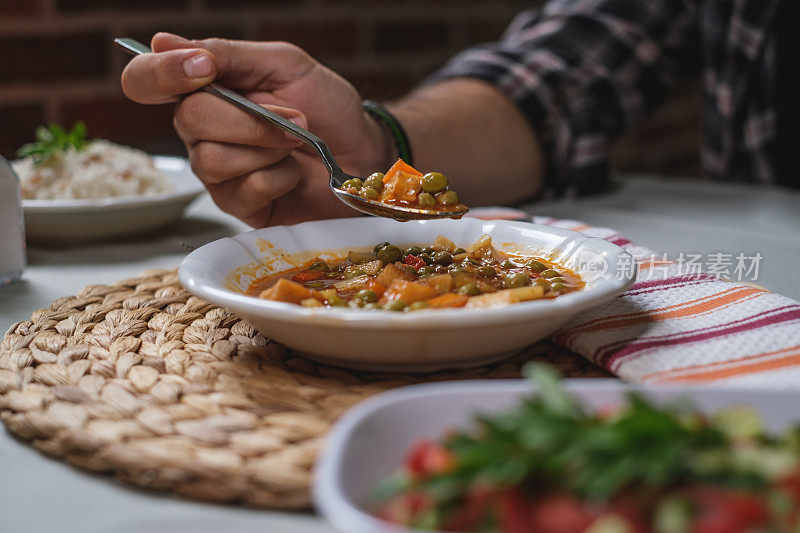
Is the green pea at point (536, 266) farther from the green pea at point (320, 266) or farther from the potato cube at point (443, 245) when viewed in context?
the green pea at point (320, 266)

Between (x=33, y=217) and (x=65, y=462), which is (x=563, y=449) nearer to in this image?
(x=65, y=462)

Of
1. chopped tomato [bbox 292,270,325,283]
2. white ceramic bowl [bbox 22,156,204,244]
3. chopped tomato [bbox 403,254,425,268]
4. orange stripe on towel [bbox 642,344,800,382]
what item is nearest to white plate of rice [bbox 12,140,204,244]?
white ceramic bowl [bbox 22,156,204,244]

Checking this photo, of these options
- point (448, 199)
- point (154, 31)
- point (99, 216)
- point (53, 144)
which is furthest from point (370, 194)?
point (154, 31)

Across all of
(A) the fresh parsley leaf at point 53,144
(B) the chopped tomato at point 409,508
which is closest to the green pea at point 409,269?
(B) the chopped tomato at point 409,508

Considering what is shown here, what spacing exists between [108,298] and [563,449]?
1.20 m

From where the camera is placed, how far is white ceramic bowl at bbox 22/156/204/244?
2.01m

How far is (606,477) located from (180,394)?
695 millimetres

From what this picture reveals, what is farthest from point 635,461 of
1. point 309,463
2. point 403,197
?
point 403,197

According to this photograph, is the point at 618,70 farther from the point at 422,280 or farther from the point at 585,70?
the point at 422,280

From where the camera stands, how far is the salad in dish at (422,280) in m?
1.24

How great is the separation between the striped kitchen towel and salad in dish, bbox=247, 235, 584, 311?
0.10m

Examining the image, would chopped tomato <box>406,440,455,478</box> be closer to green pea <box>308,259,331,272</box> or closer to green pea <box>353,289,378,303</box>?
green pea <box>353,289,378,303</box>

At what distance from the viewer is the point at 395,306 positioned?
3.94ft

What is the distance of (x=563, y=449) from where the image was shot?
25.6 inches
